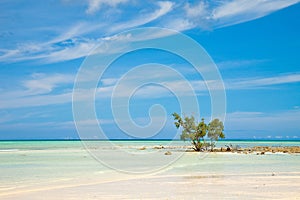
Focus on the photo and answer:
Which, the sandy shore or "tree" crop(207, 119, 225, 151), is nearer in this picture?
the sandy shore

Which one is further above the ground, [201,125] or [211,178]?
[201,125]

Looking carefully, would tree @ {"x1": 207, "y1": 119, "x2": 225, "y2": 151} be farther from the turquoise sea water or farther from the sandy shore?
the sandy shore

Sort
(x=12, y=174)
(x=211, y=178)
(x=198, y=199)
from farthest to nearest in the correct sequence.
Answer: (x=12, y=174)
(x=211, y=178)
(x=198, y=199)

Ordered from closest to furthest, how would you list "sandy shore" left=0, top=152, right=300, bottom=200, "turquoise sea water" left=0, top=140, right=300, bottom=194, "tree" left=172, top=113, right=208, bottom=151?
"sandy shore" left=0, top=152, right=300, bottom=200, "turquoise sea water" left=0, top=140, right=300, bottom=194, "tree" left=172, top=113, right=208, bottom=151

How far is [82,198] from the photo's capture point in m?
14.0

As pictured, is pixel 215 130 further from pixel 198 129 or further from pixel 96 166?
pixel 96 166

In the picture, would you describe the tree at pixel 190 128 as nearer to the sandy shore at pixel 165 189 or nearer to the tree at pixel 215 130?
the tree at pixel 215 130

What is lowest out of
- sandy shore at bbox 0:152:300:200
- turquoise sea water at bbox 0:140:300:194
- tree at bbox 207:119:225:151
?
sandy shore at bbox 0:152:300:200

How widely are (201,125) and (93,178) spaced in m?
30.0

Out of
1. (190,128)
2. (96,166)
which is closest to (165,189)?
(96,166)

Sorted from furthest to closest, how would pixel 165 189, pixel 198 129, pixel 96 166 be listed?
1. pixel 198 129
2. pixel 96 166
3. pixel 165 189

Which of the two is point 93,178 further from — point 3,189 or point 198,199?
point 198,199

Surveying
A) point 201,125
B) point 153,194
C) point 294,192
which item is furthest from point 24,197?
point 201,125

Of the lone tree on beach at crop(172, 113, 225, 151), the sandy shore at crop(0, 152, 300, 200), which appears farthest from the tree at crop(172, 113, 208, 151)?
the sandy shore at crop(0, 152, 300, 200)
